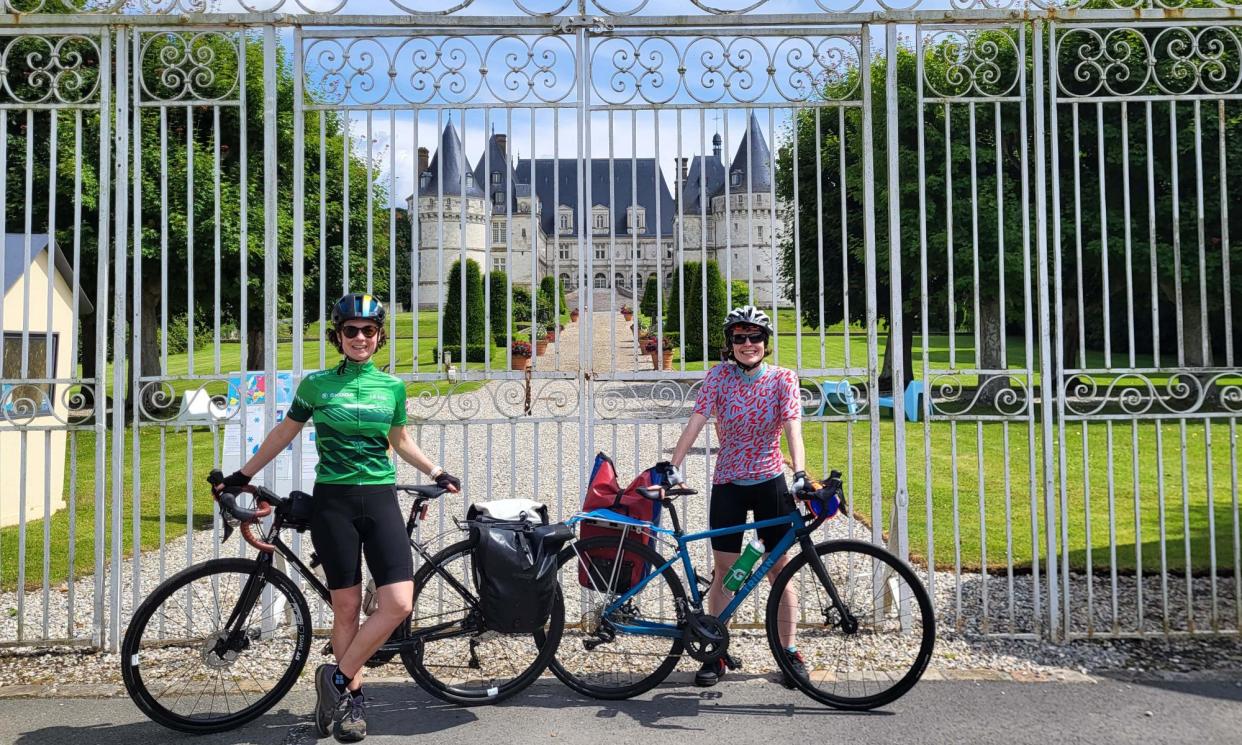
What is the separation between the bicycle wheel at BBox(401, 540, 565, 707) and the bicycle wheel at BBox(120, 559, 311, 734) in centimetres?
54

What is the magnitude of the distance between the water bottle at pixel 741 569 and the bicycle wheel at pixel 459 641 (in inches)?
33.5

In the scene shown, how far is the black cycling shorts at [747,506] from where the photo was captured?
4703mm

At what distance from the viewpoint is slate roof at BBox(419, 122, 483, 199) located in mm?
5596

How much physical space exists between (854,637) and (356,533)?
8.00 ft

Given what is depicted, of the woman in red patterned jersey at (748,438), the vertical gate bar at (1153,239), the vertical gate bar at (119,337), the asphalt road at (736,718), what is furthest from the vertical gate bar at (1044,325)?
the vertical gate bar at (119,337)

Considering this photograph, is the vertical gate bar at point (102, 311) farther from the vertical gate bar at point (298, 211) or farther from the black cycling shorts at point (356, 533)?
the black cycling shorts at point (356, 533)

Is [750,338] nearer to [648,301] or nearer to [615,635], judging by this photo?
[615,635]

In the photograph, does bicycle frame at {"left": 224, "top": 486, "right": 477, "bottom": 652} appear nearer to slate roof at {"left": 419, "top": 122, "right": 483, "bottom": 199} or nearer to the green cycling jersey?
the green cycling jersey

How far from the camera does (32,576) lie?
7.28 m

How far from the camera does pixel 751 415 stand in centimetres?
467

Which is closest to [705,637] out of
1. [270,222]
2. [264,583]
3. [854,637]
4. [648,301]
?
[854,637]

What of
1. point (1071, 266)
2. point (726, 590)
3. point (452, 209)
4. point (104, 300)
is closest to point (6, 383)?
point (104, 300)

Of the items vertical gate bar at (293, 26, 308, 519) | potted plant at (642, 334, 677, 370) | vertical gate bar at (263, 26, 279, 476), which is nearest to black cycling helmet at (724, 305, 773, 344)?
potted plant at (642, 334, 677, 370)

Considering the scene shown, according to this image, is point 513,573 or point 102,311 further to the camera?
point 102,311
